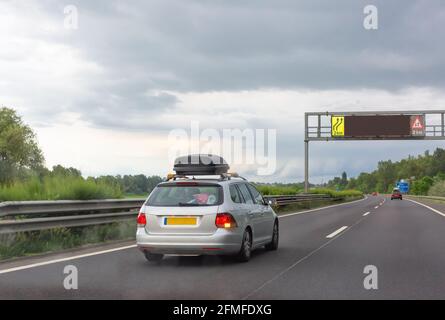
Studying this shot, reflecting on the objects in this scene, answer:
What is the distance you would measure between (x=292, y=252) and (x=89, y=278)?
4.84 meters

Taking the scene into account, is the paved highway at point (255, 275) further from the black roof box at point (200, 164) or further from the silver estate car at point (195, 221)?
the black roof box at point (200, 164)

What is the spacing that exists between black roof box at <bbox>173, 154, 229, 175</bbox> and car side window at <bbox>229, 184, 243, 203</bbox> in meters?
2.65

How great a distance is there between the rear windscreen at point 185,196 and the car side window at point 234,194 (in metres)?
0.39

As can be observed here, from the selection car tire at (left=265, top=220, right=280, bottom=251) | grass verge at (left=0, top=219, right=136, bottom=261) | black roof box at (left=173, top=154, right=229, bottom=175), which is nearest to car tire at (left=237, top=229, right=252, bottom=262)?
car tire at (left=265, top=220, right=280, bottom=251)

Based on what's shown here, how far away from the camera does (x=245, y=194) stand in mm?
11070

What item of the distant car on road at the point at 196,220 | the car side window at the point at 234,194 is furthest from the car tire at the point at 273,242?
the car side window at the point at 234,194

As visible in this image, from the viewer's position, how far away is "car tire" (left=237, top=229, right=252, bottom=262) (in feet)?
32.8

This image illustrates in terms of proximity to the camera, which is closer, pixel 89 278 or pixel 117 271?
pixel 89 278

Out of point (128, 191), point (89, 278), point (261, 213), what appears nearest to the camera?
point (89, 278)

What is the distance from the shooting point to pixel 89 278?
8.27 meters

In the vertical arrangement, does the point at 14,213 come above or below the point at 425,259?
above

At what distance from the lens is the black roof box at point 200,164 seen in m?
13.3
